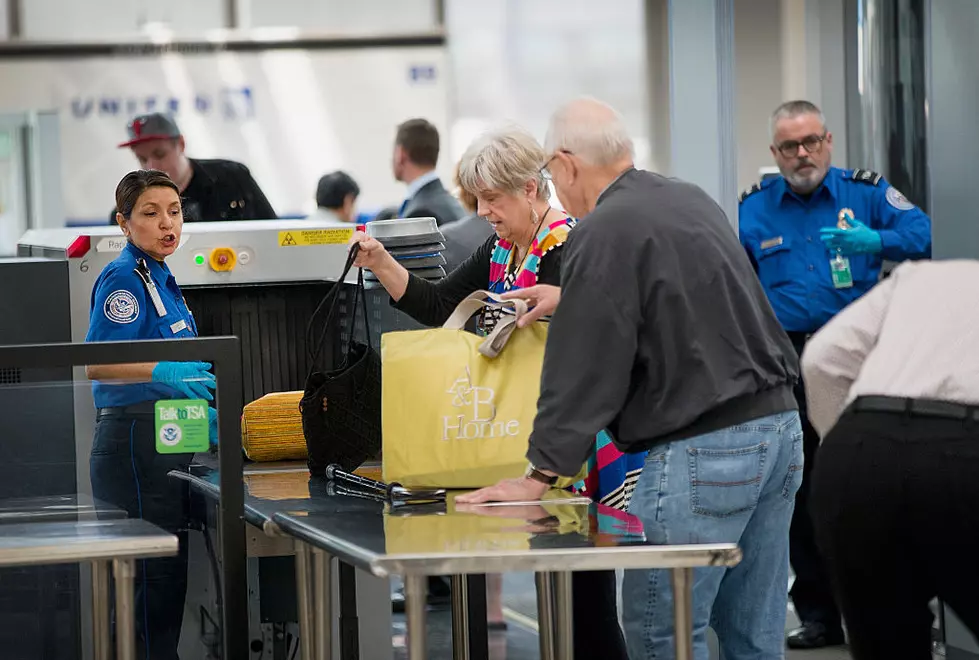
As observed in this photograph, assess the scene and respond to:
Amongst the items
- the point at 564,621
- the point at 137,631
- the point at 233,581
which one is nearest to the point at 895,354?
the point at 564,621

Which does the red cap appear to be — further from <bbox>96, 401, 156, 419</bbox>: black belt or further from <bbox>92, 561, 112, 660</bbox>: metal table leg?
<bbox>92, 561, 112, 660</bbox>: metal table leg

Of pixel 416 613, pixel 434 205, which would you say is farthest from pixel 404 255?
pixel 434 205

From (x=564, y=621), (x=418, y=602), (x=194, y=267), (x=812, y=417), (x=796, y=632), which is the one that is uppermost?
(x=194, y=267)

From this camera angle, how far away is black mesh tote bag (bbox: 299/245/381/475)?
285 centimetres

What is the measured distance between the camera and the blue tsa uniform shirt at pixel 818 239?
14.6 feet

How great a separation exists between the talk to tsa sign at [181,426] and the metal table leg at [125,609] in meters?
0.26

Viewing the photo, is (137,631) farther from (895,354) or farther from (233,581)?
(895,354)

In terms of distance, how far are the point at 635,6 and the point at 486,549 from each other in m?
8.43

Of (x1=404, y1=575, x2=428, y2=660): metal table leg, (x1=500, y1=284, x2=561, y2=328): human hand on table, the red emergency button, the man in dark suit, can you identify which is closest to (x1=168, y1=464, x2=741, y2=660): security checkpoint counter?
(x1=404, y1=575, x2=428, y2=660): metal table leg

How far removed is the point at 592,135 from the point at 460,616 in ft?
4.58

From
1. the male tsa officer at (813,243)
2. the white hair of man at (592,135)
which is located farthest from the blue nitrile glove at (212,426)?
the male tsa officer at (813,243)

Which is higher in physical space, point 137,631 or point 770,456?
point 770,456

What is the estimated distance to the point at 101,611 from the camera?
243 centimetres

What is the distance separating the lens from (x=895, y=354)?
2.43 meters
